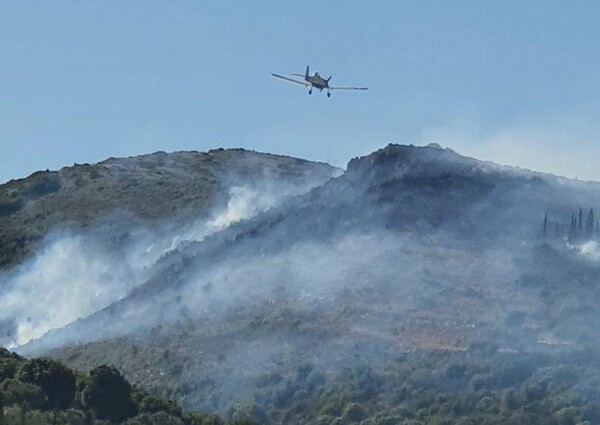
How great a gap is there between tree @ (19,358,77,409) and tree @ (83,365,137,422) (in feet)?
3.01

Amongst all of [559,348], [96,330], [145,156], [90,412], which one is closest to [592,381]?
[559,348]

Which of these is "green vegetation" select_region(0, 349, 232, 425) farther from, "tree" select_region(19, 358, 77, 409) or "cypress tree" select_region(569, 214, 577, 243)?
"cypress tree" select_region(569, 214, 577, 243)

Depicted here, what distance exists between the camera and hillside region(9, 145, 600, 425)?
96438mm

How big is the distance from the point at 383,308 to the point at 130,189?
6224cm

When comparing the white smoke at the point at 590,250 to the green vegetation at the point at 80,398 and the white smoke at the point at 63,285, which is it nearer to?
the white smoke at the point at 63,285

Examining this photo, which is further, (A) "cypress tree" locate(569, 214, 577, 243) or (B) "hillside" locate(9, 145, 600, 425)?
(A) "cypress tree" locate(569, 214, 577, 243)

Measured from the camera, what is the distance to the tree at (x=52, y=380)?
7569 cm

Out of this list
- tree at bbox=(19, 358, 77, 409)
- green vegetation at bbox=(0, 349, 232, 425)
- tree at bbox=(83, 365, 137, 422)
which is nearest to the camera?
green vegetation at bbox=(0, 349, 232, 425)

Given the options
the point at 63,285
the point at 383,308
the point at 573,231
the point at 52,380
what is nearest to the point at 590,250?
the point at 573,231

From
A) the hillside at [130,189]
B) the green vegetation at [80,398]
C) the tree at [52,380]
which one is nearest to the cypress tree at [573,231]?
the hillside at [130,189]

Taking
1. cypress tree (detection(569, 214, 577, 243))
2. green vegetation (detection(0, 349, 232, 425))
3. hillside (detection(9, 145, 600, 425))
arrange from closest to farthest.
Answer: green vegetation (detection(0, 349, 232, 425)) < hillside (detection(9, 145, 600, 425)) < cypress tree (detection(569, 214, 577, 243))

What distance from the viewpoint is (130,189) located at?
171 m

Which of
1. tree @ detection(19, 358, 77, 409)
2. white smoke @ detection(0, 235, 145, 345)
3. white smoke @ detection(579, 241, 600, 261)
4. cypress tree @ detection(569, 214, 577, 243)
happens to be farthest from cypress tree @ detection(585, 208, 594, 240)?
tree @ detection(19, 358, 77, 409)

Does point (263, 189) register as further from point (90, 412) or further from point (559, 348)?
point (90, 412)
